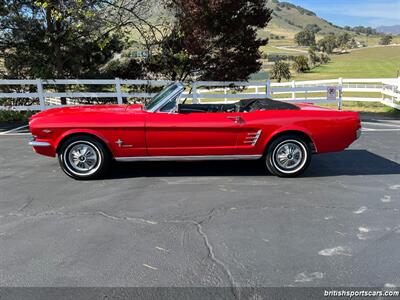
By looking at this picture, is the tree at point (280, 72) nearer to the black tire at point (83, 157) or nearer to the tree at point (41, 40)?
the tree at point (41, 40)

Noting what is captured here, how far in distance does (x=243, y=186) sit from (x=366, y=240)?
191cm

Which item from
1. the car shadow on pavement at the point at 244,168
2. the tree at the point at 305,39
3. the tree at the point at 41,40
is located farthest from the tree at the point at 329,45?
the car shadow on pavement at the point at 244,168

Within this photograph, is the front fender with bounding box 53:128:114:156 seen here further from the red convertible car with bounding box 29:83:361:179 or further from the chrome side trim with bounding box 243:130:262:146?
the chrome side trim with bounding box 243:130:262:146

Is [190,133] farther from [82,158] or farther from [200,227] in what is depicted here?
[200,227]

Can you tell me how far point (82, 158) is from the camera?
5.53m

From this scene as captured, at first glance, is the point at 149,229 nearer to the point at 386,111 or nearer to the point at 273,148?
the point at 273,148

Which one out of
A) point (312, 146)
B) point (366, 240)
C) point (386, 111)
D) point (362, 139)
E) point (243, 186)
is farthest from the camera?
point (386, 111)

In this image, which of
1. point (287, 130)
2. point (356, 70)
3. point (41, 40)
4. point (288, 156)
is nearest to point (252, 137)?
point (287, 130)

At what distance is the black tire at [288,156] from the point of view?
5.62m

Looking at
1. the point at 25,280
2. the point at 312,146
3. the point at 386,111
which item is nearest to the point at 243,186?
the point at 312,146

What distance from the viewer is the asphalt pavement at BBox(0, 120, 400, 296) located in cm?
Result: 318

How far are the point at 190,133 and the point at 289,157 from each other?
1.48 m

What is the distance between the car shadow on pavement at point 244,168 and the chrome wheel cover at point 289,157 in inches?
12.0

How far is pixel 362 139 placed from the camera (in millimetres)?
8555
